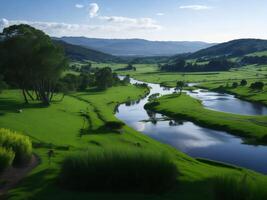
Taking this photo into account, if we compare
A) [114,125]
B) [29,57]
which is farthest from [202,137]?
[29,57]

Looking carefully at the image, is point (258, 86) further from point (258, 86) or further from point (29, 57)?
point (29, 57)

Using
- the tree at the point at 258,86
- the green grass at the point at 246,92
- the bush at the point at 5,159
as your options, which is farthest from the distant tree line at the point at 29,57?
the tree at the point at 258,86

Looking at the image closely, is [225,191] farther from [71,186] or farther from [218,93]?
[218,93]

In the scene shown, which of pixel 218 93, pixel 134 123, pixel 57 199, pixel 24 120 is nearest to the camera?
pixel 57 199

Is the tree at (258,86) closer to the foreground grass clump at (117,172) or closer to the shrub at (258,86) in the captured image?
the shrub at (258,86)

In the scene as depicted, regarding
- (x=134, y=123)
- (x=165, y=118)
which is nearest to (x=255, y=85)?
(x=165, y=118)
